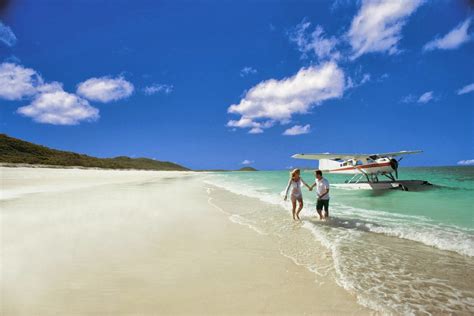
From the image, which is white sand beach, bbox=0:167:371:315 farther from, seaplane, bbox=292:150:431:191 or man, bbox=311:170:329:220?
seaplane, bbox=292:150:431:191

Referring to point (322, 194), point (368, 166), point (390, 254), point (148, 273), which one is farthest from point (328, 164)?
point (148, 273)

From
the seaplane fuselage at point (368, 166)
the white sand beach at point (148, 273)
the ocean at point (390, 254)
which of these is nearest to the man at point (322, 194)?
the ocean at point (390, 254)

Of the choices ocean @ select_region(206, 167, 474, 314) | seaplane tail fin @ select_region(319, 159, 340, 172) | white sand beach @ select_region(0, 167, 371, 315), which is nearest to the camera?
white sand beach @ select_region(0, 167, 371, 315)

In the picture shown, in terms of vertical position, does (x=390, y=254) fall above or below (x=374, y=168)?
below

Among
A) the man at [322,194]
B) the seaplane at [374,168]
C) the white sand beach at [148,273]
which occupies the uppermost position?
the seaplane at [374,168]

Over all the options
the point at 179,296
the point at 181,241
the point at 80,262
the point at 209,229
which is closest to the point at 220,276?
the point at 179,296

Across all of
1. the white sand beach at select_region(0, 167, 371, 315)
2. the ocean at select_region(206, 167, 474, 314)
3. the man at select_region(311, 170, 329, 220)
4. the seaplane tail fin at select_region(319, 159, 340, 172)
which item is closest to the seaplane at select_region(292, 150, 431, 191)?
the seaplane tail fin at select_region(319, 159, 340, 172)

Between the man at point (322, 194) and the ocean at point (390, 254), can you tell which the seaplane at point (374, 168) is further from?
the man at point (322, 194)

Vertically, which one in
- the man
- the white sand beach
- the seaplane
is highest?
the seaplane

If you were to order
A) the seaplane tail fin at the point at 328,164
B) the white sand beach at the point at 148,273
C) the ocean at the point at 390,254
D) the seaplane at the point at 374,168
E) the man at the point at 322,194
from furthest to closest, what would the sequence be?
the seaplane tail fin at the point at 328,164 → the seaplane at the point at 374,168 → the man at the point at 322,194 → the ocean at the point at 390,254 → the white sand beach at the point at 148,273

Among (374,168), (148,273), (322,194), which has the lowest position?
(148,273)

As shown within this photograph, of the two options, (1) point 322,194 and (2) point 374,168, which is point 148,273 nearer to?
(1) point 322,194

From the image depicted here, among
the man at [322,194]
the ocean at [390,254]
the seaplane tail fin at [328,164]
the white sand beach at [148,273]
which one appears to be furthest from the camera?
the seaplane tail fin at [328,164]

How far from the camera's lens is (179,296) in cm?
316
